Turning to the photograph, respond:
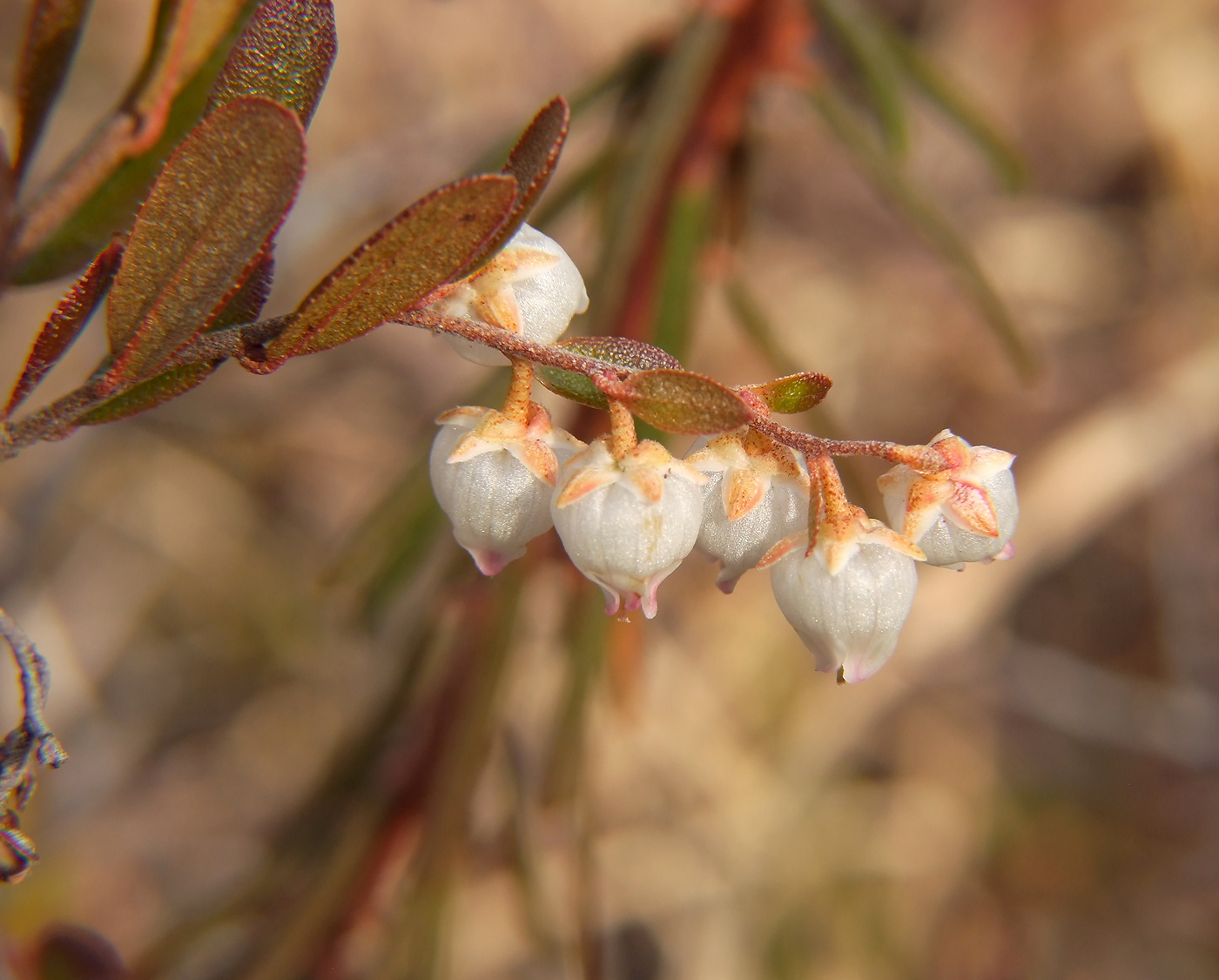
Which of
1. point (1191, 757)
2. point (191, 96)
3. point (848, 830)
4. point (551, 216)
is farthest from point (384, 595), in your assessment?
point (1191, 757)

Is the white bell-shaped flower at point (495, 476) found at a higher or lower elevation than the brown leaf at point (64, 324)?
lower

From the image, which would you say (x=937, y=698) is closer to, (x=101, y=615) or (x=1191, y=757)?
(x=1191, y=757)

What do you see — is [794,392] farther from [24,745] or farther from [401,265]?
[24,745]

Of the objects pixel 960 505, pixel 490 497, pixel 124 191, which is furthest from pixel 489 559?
pixel 124 191

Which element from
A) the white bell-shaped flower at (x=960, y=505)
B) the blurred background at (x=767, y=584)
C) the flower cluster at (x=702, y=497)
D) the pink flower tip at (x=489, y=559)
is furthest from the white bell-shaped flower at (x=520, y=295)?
the blurred background at (x=767, y=584)

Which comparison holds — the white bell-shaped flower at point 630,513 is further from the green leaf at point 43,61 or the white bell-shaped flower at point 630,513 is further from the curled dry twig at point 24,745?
the green leaf at point 43,61

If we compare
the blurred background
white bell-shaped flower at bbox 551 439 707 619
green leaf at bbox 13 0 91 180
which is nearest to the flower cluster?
white bell-shaped flower at bbox 551 439 707 619

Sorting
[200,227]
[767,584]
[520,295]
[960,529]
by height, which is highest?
[200,227]
